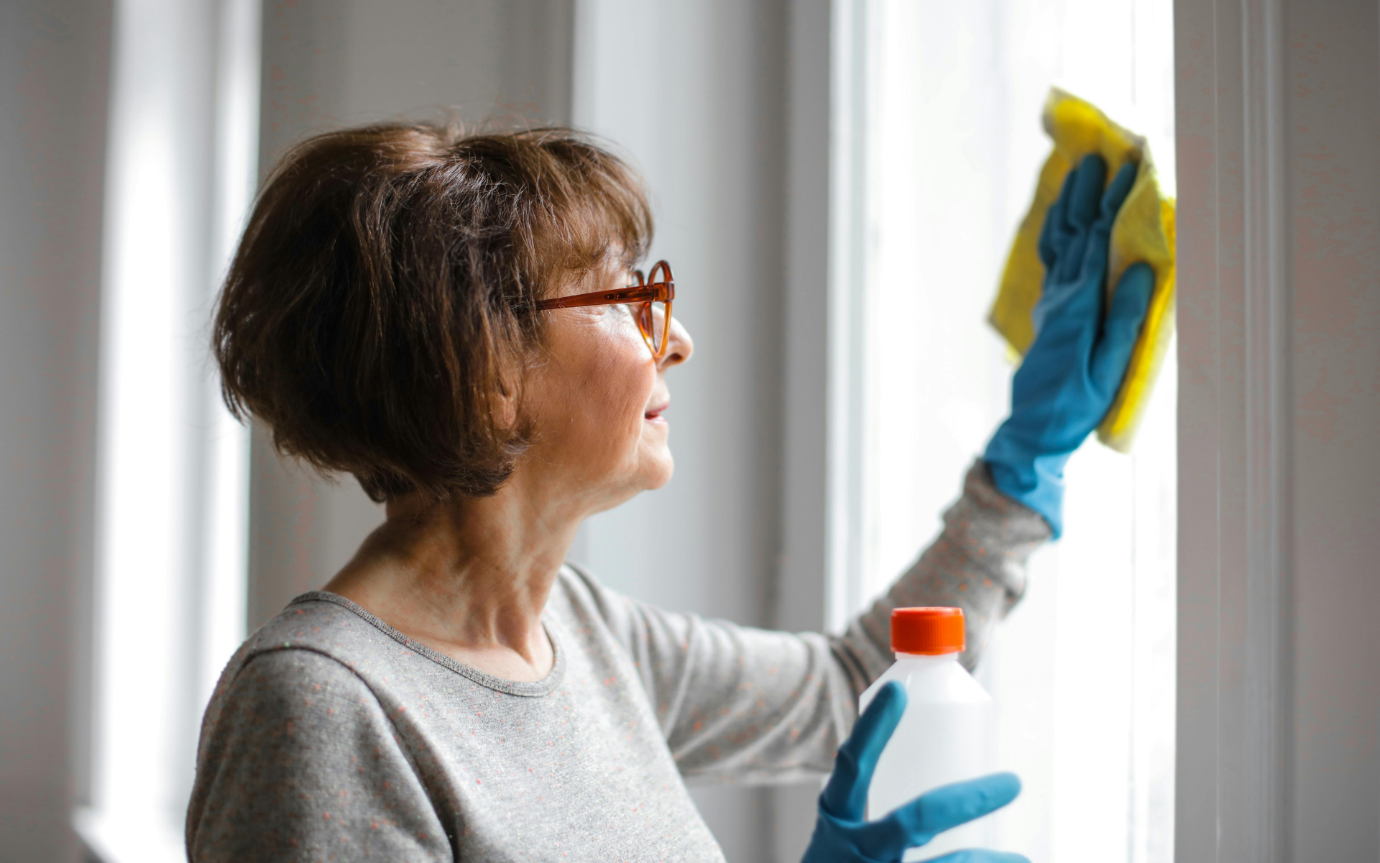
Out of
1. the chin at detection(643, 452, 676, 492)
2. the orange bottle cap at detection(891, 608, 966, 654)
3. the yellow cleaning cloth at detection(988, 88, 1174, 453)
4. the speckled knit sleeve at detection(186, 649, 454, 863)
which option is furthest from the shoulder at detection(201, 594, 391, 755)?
the yellow cleaning cloth at detection(988, 88, 1174, 453)

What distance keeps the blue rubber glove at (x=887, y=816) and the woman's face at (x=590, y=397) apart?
0.28 meters

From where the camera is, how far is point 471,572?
0.74 m

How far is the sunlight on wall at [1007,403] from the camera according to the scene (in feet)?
2.52

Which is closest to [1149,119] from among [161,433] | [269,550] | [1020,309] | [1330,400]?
[1020,309]

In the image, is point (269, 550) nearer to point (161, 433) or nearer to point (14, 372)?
point (161, 433)

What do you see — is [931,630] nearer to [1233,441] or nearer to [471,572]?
[1233,441]

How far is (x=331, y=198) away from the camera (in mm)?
686

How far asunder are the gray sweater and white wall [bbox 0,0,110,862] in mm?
848

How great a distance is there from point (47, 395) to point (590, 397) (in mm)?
997

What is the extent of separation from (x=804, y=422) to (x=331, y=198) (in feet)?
2.13

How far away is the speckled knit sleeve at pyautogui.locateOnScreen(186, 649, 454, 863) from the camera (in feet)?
1.79

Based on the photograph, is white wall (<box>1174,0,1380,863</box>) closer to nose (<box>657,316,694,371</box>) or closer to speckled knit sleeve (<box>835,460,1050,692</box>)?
speckled knit sleeve (<box>835,460,1050,692</box>)

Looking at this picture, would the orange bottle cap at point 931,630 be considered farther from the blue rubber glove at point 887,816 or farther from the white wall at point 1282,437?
Result: the white wall at point 1282,437

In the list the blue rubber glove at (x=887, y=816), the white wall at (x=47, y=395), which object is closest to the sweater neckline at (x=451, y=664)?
the blue rubber glove at (x=887, y=816)
